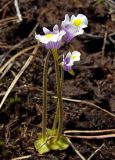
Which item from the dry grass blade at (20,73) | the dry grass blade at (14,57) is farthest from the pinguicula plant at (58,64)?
the dry grass blade at (14,57)

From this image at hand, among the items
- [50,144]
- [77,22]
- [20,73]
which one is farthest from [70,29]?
[20,73]

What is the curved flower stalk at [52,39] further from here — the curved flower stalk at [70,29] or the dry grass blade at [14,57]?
the dry grass blade at [14,57]

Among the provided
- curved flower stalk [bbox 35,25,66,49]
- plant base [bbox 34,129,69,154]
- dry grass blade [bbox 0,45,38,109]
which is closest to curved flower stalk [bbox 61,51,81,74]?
curved flower stalk [bbox 35,25,66,49]

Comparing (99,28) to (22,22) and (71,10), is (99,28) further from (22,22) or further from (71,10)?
(22,22)

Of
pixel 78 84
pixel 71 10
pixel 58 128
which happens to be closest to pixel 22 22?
pixel 71 10

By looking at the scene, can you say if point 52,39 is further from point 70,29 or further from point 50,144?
point 50,144

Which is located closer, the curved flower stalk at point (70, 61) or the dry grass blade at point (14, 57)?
the curved flower stalk at point (70, 61)
